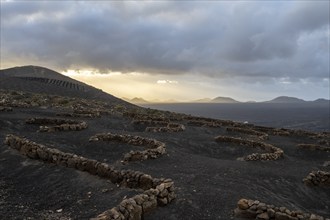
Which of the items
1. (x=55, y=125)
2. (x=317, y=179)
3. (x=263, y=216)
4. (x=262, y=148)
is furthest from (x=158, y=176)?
(x=55, y=125)

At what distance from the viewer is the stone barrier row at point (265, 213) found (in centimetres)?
1594

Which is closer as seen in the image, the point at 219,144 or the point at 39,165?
the point at 39,165

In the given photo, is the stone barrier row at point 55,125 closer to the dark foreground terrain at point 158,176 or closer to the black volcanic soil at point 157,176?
the dark foreground terrain at point 158,176

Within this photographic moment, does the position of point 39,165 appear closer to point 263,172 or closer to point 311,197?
point 263,172

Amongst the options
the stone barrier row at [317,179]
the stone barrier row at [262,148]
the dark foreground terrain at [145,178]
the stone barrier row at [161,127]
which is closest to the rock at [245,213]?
the dark foreground terrain at [145,178]

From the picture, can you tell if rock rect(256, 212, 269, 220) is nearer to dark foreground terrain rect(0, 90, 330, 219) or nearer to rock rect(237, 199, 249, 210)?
rock rect(237, 199, 249, 210)

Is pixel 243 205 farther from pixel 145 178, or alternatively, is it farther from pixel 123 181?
pixel 123 181

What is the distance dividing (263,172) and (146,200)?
541 inches

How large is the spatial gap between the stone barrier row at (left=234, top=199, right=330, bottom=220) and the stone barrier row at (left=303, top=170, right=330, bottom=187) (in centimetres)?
1138

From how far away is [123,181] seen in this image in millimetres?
19062

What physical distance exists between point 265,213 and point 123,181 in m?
6.83

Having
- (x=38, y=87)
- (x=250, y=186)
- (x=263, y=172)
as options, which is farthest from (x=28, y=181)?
(x=38, y=87)

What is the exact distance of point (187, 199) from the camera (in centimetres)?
1767

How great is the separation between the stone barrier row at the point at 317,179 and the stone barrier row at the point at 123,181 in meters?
13.4
